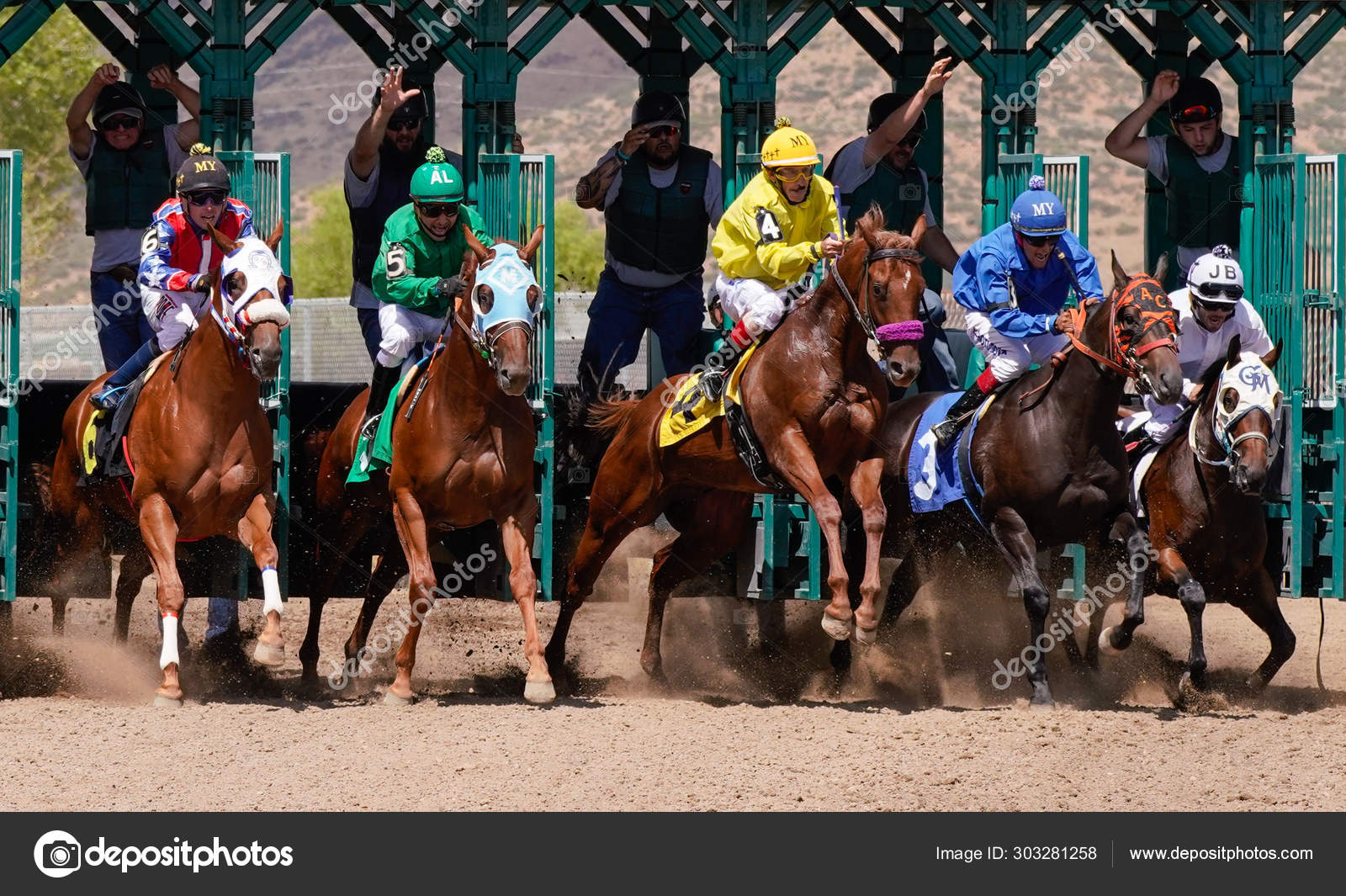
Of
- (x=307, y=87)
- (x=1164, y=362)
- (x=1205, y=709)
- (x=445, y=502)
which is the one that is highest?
(x=307, y=87)

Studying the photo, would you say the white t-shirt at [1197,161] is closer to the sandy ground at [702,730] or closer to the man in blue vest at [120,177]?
the sandy ground at [702,730]

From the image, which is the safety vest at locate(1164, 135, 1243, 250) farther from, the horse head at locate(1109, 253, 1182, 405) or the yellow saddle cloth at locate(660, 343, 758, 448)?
the yellow saddle cloth at locate(660, 343, 758, 448)

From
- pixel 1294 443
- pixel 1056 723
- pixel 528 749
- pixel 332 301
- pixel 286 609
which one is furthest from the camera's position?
pixel 332 301

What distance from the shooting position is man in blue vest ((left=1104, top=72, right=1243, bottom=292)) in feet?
38.1

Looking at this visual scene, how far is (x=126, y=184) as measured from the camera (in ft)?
36.5

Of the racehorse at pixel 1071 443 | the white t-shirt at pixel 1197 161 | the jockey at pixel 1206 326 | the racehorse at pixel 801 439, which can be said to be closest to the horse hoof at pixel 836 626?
the racehorse at pixel 801 439

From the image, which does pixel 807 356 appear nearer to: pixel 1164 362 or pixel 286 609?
pixel 1164 362

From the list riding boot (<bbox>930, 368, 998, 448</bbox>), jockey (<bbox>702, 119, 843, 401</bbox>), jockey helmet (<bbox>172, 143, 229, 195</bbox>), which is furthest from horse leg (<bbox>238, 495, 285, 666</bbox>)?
riding boot (<bbox>930, 368, 998, 448</bbox>)

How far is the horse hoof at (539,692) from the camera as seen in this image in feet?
30.6

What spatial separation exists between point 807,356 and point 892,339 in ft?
2.57

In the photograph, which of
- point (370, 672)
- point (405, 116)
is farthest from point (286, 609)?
point (405, 116)

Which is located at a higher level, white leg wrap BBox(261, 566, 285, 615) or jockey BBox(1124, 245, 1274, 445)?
jockey BBox(1124, 245, 1274, 445)

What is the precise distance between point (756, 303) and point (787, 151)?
757 millimetres

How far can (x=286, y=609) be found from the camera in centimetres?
1389
